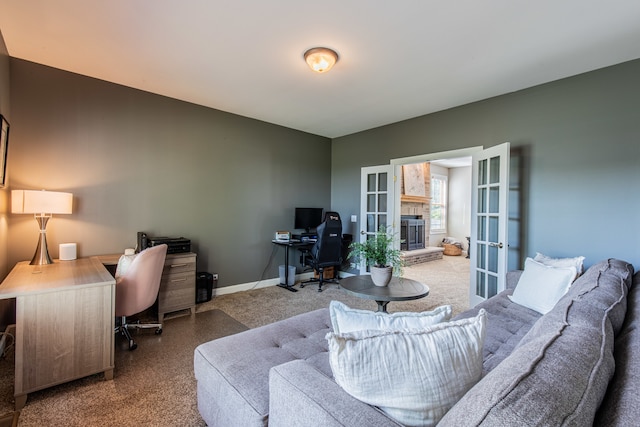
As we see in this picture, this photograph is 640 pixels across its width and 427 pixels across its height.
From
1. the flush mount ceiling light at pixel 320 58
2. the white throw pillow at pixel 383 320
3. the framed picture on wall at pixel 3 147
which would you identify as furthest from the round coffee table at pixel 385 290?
the framed picture on wall at pixel 3 147

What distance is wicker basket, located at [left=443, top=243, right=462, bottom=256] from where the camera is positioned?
8.33 m

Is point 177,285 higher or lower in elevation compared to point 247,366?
lower

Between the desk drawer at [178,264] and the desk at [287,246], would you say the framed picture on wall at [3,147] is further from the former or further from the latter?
the desk at [287,246]

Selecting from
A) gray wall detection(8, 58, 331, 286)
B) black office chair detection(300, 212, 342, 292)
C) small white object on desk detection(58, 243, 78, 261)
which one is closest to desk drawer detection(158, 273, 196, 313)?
gray wall detection(8, 58, 331, 286)

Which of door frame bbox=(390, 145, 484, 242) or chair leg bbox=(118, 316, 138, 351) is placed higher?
door frame bbox=(390, 145, 484, 242)

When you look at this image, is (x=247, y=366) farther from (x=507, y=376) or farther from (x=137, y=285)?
(x=137, y=285)

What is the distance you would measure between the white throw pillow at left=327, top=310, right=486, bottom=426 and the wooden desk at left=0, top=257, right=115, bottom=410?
1957 millimetres

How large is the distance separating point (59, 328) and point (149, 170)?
2.17 metres

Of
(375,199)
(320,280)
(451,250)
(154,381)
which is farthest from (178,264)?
(451,250)

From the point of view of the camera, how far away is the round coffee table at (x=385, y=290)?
7.52 ft

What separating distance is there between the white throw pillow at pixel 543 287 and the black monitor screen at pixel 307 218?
10.7 ft

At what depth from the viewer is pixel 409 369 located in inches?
32.0

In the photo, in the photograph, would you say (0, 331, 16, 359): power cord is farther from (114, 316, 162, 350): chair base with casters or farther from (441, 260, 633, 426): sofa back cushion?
(441, 260, 633, 426): sofa back cushion

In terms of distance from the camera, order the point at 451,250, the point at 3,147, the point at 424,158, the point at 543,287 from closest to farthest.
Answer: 1. the point at 543,287
2. the point at 3,147
3. the point at 424,158
4. the point at 451,250
